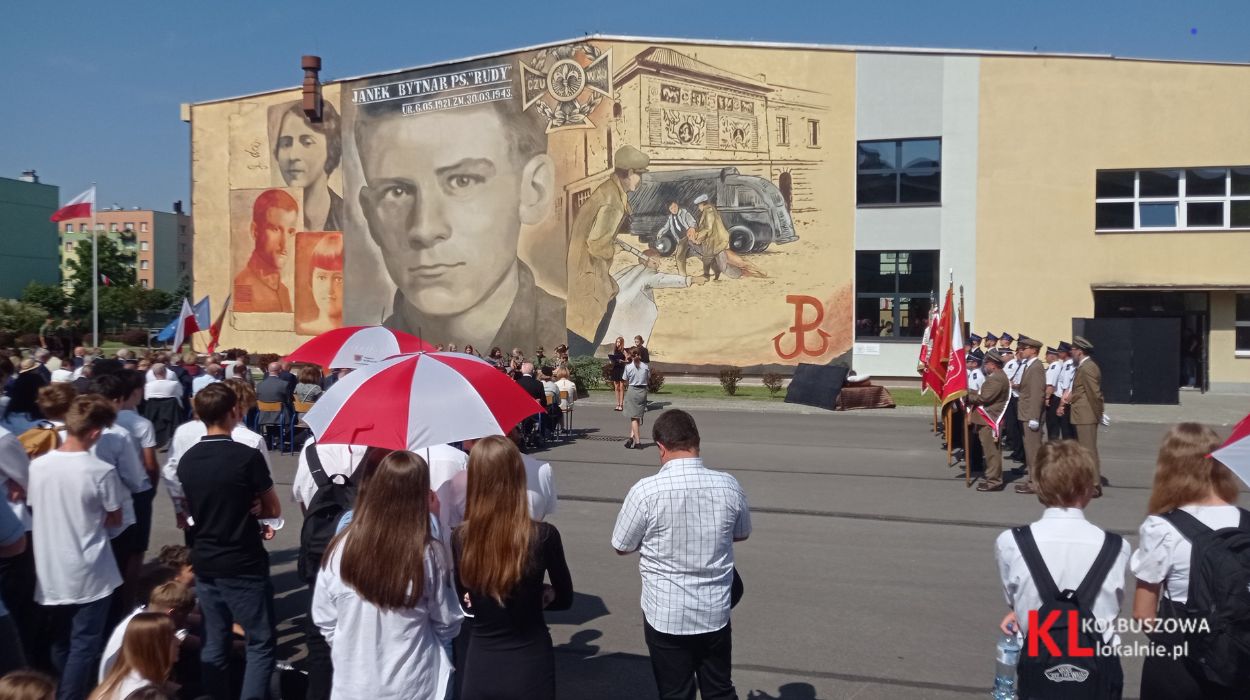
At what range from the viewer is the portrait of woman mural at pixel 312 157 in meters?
36.2

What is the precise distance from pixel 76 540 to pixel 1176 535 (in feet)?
17.8

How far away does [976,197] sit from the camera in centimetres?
2858

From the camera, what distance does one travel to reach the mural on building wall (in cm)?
2981

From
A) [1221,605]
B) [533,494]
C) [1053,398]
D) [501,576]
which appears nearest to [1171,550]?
[1221,605]

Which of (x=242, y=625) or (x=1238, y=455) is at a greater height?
(x=1238, y=455)

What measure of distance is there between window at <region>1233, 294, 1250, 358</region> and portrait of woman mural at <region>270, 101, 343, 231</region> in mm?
30944

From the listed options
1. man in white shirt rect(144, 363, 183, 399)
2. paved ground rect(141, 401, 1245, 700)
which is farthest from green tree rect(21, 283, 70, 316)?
paved ground rect(141, 401, 1245, 700)

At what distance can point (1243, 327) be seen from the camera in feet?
90.8

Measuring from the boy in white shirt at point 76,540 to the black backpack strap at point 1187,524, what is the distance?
535 cm

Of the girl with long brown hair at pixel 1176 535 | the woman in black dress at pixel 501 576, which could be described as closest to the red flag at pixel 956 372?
the girl with long brown hair at pixel 1176 535

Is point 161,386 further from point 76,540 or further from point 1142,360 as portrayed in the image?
point 1142,360

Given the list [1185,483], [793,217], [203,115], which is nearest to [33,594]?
[1185,483]

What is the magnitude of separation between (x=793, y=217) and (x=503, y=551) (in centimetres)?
2718

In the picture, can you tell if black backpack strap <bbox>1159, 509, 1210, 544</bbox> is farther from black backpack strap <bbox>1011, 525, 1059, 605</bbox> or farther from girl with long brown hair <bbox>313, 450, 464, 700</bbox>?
girl with long brown hair <bbox>313, 450, 464, 700</bbox>
